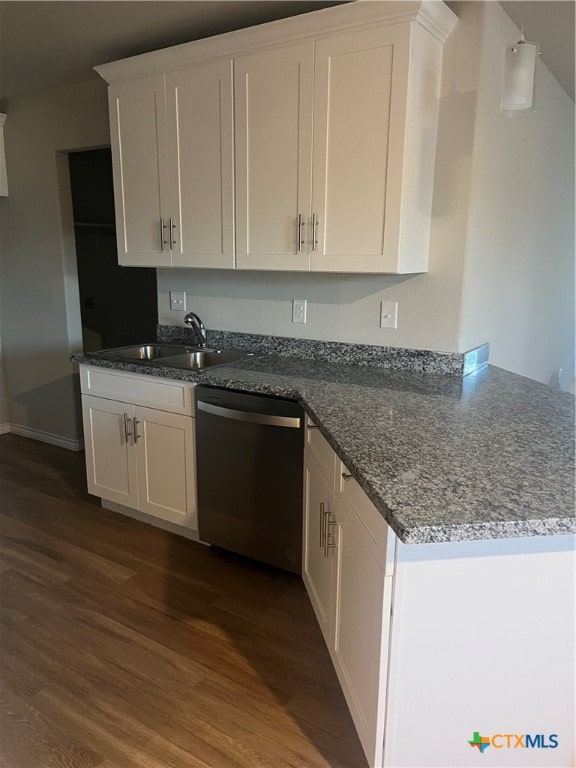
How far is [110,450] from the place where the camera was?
2928 millimetres

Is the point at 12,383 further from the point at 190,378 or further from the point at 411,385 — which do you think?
the point at 411,385

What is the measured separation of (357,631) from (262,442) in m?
0.97

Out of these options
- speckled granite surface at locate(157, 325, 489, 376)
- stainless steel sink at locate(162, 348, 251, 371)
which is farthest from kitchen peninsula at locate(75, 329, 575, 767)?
stainless steel sink at locate(162, 348, 251, 371)

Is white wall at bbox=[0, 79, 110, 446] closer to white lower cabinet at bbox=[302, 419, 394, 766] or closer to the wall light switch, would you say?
the wall light switch

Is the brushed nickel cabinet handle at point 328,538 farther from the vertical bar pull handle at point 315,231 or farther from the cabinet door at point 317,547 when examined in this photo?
the vertical bar pull handle at point 315,231

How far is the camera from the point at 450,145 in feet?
7.54

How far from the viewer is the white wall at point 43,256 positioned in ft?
11.6

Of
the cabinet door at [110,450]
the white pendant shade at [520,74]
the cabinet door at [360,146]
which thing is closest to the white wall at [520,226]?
the cabinet door at [360,146]

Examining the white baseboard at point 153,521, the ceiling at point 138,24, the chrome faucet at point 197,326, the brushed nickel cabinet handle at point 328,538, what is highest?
the ceiling at point 138,24

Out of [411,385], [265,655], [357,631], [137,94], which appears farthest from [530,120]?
[265,655]

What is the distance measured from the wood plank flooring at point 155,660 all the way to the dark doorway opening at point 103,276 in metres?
2.01

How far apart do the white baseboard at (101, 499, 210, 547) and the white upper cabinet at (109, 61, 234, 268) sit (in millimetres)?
1350

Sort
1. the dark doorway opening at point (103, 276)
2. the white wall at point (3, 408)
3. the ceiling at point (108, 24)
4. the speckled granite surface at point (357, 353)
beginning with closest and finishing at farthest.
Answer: the ceiling at point (108, 24), the speckled granite surface at point (357, 353), the dark doorway opening at point (103, 276), the white wall at point (3, 408)

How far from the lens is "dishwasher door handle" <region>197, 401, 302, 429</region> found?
220 cm
